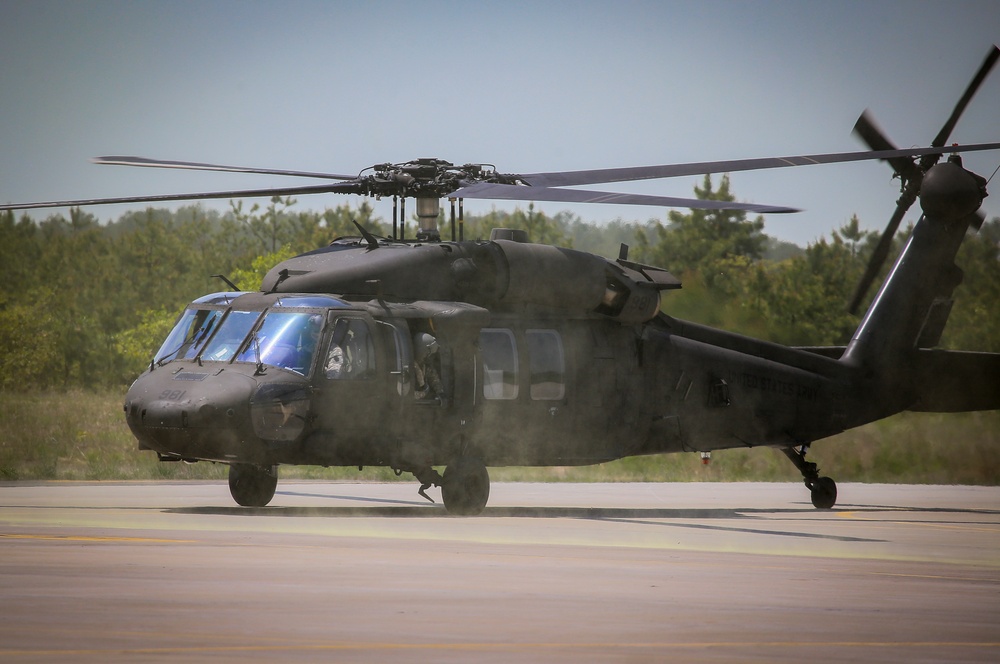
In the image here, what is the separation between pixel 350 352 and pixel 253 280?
49.0 meters

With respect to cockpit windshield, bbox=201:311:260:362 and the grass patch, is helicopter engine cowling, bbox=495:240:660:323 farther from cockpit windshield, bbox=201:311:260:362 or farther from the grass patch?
the grass patch

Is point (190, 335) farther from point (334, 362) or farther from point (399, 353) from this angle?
point (399, 353)

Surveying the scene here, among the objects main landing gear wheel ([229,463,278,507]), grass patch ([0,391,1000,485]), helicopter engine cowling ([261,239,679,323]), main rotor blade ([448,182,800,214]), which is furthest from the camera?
grass patch ([0,391,1000,485])

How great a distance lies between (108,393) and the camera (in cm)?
6038

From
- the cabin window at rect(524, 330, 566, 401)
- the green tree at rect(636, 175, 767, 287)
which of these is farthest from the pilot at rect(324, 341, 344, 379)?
the green tree at rect(636, 175, 767, 287)

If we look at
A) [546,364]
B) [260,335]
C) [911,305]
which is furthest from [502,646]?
[911,305]

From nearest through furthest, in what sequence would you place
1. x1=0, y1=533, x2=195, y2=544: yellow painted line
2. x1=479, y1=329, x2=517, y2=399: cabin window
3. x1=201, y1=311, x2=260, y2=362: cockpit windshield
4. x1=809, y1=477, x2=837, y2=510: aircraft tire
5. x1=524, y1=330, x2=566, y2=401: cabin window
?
x1=0, y1=533, x2=195, y2=544: yellow painted line < x1=201, y1=311, x2=260, y2=362: cockpit windshield < x1=479, y1=329, x2=517, y2=399: cabin window < x1=524, y1=330, x2=566, y2=401: cabin window < x1=809, y1=477, x2=837, y2=510: aircraft tire

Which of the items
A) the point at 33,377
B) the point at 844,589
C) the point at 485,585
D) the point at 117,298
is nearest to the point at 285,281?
the point at 485,585

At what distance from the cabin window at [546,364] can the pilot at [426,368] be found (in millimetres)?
1440

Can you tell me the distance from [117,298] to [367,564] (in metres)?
72.8

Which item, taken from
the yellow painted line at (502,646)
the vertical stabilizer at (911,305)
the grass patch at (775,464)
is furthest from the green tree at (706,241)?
the yellow painted line at (502,646)

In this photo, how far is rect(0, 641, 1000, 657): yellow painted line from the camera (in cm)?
732

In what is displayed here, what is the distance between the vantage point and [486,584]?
10.5m

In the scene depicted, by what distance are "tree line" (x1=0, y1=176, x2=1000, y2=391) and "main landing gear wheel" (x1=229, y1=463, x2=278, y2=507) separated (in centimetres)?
2182
